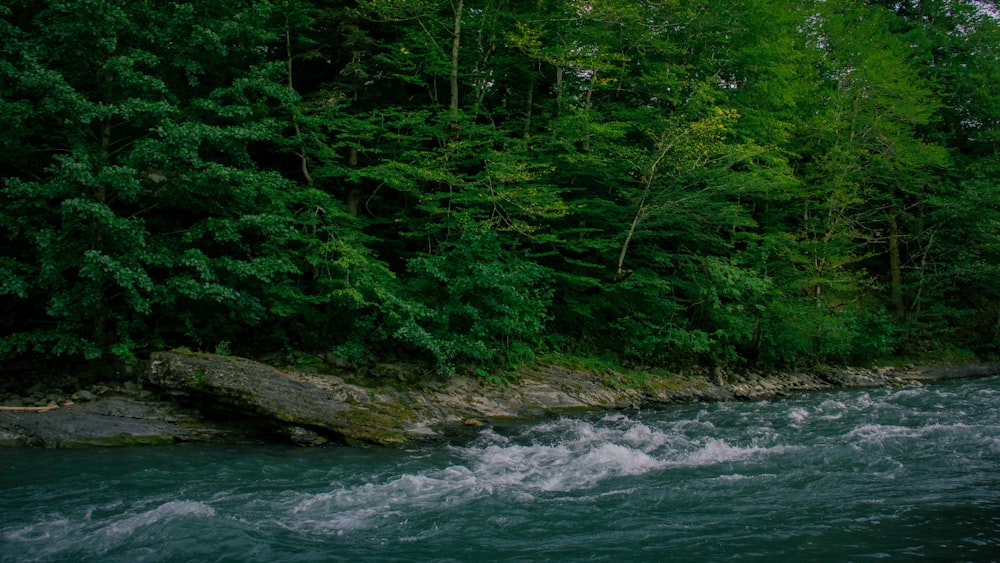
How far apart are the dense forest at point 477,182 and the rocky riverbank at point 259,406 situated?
2.80ft

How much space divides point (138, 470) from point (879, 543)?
28.7 ft

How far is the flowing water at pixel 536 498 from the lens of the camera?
534cm

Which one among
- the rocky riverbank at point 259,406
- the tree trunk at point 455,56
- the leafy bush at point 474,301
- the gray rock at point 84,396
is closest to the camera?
the rocky riverbank at point 259,406

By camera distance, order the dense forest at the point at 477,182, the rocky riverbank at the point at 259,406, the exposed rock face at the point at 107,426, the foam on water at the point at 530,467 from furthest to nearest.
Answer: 1. the dense forest at the point at 477,182
2. the rocky riverbank at the point at 259,406
3. the exposed rock face at the point at 107,426
4. the foam on water at the point at 530,467

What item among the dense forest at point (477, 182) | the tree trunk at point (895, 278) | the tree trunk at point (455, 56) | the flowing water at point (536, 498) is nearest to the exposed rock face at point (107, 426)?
the flowing water at point (536, 498)

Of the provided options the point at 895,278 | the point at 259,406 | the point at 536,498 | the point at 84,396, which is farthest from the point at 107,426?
the point at 895,278

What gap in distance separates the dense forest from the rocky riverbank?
0.85m

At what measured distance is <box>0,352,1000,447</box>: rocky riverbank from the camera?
30.3 ft

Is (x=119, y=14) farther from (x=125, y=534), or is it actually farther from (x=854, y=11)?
(x=854, y=11)

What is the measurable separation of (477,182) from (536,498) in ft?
28.4

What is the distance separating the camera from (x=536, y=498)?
6859 mm

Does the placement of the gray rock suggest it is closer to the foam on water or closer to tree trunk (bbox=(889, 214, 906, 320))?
the foam on water

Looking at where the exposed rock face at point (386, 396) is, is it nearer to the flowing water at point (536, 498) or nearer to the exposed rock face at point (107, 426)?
the exposed rock face at point (107, 426)

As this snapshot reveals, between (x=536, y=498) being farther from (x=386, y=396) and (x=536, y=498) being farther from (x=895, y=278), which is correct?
(x=895, y=278)
